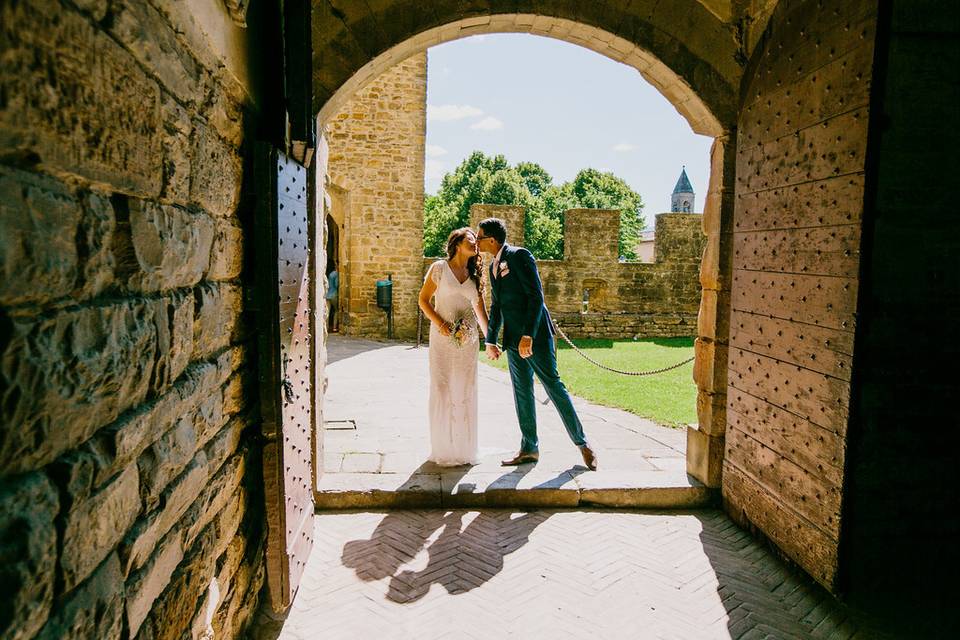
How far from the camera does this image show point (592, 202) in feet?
172

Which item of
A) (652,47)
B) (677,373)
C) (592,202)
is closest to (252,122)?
(652,47)

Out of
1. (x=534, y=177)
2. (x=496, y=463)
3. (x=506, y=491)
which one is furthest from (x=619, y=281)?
(x=534, y=177)

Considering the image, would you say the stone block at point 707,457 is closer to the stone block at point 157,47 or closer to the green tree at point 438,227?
the stone block at point 157,47

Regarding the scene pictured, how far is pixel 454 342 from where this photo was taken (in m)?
4.47

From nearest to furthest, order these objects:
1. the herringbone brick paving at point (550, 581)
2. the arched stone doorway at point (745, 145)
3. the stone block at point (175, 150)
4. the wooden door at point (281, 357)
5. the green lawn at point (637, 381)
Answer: the stone block at point (175, 150)
the wooden door at point (281, 357)
the herringbone brick paving at point (550, 581)
the arched stone doorway at point (745, 145)
the green lawn at point (637, 381)

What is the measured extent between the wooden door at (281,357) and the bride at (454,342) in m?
1.51

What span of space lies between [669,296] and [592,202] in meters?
38.6

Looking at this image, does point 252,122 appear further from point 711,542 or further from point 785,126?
point 711,542

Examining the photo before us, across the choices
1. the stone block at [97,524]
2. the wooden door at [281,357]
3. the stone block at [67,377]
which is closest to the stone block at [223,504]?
the wooden door at [281,357]

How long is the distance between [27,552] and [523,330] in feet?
12.0

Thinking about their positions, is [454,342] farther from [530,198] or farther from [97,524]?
[530,198]

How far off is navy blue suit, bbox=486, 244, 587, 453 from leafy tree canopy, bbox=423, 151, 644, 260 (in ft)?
109

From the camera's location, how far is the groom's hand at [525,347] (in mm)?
4391

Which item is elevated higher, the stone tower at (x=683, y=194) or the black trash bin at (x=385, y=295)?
the stone tower at (x=683, y=194)
